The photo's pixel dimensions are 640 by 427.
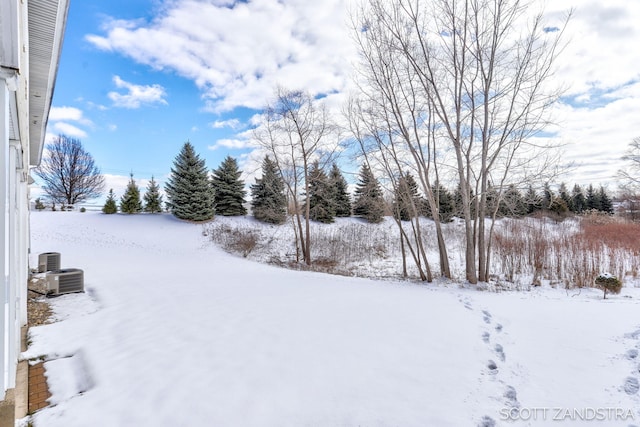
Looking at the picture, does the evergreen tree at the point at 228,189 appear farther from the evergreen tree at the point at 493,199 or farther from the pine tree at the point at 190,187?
the evergreen tree at the point at 493,199

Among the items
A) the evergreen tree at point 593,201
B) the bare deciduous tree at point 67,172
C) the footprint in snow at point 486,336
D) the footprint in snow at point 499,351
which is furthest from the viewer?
the evergreen tree at point 593,201

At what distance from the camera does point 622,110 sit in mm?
7492

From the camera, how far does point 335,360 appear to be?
9.17 feet

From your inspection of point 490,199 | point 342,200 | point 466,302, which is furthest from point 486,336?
point 342,200

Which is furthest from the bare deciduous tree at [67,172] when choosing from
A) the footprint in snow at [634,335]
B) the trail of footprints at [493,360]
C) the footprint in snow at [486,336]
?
the footprint in snow at [634,335]

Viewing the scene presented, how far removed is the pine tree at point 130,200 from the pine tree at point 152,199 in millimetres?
458

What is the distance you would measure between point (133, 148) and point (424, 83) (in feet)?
40.5

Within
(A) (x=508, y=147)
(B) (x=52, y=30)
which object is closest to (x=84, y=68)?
(B) (x=52, y=30)

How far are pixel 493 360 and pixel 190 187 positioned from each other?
51.3 ft

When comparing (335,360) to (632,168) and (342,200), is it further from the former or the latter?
(632,168)

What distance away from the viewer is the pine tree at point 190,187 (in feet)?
51.2

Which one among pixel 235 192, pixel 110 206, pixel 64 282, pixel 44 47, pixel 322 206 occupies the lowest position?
pixel 64 282

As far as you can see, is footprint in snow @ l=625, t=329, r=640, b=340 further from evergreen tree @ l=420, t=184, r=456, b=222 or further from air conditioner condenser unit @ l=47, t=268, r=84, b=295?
air conditioner condenser unit @ l=47, t=268, r=84, b=295

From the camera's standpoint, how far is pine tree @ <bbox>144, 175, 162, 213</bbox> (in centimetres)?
1791
